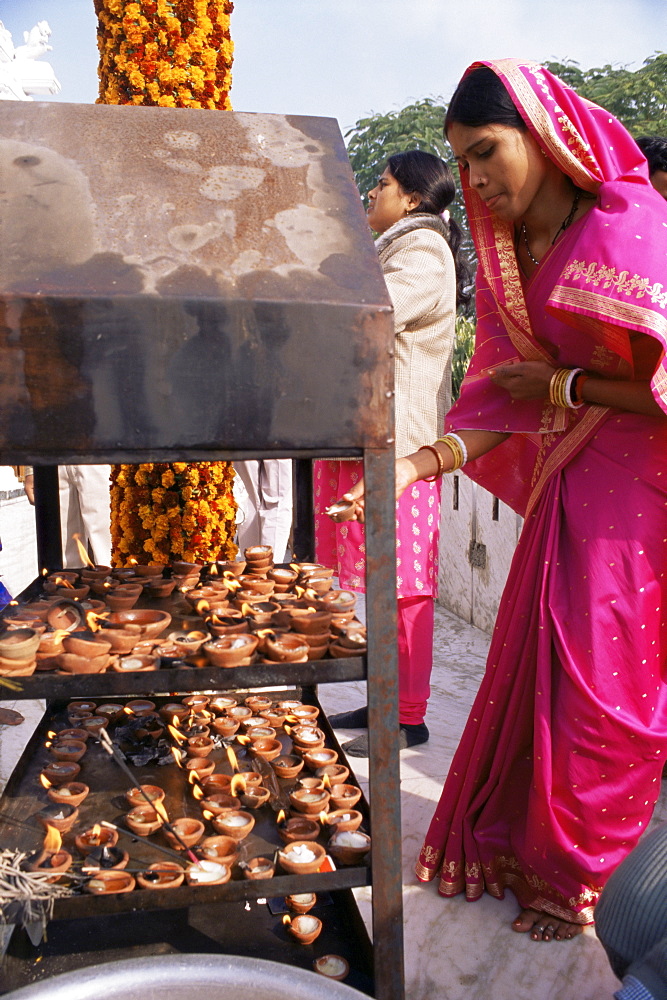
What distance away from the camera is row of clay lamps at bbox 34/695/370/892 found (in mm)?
1540

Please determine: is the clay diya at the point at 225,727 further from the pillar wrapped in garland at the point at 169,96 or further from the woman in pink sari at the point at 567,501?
the pillar wrapped in garland at the point at 169,96

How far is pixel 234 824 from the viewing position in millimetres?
1667

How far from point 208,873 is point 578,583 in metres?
1.13

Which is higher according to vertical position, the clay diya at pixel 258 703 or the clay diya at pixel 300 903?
the clay diya at pixel 258 703

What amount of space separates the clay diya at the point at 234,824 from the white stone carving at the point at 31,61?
12457 mm

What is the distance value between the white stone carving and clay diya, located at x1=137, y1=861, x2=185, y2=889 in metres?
12.6

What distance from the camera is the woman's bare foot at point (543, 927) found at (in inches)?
79.5

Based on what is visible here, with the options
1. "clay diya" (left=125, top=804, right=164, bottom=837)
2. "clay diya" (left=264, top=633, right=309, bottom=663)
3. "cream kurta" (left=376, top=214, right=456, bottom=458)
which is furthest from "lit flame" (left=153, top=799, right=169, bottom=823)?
Result: "cream kurta" (left=376, top=214, right=456, bottom=458)

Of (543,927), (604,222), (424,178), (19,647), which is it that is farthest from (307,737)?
(424,178)

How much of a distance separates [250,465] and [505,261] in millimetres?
3087

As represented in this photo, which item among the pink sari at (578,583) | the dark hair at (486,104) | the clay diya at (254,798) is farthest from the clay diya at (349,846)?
the dark hair at (486,104)

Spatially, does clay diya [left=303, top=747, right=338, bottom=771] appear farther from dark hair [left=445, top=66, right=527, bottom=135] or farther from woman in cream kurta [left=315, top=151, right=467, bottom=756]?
dark hair [left=445, top=66, right=527, bottom=135]

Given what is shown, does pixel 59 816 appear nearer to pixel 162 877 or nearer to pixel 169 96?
pixel 162 877

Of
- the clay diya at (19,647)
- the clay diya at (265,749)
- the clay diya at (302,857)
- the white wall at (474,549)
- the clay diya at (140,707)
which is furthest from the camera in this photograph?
A: the white wall at (474,549)
